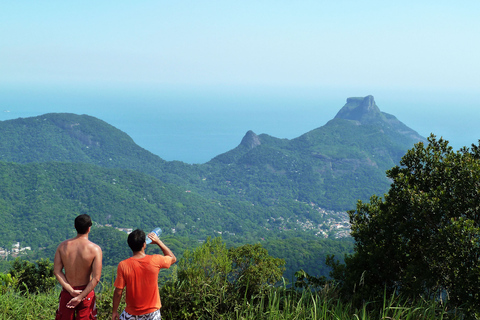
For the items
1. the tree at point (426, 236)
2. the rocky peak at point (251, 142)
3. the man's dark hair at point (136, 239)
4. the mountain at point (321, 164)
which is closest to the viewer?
the man's dark hair at point (136, 239)

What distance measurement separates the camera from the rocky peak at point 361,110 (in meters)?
156

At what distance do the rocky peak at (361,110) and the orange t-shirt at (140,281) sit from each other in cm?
15993

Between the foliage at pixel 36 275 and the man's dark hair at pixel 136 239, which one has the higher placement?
the man's dark hair at pixel 136 239

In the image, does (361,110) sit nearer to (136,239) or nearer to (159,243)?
(159,243)

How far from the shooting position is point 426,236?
427 centimetres

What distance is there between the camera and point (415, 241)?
4.60 m

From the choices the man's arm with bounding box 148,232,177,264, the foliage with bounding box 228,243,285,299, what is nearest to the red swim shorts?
the man's arm with bounding box 148,232,177,264

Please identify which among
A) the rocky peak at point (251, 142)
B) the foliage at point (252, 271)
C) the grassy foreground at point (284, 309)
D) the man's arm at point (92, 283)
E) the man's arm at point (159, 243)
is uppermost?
the man's arm at point (159, 243)

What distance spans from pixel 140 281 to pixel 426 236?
3.18 m

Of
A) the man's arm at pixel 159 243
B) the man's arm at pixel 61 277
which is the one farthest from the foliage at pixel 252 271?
the man's arm at pixel 61 277

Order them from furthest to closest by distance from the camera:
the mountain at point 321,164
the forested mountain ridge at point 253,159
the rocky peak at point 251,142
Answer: the rocky peak at point 251,142 → the forested mountain ridge at point 253,159 → the mountain at point 321,164

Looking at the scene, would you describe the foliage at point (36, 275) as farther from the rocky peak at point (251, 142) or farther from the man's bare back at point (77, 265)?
the rocky peak at point (251, 142)

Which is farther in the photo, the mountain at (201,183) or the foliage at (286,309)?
the mountain at (201,183)

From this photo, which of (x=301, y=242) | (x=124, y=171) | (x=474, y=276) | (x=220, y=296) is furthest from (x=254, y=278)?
(x=124, y=171)
